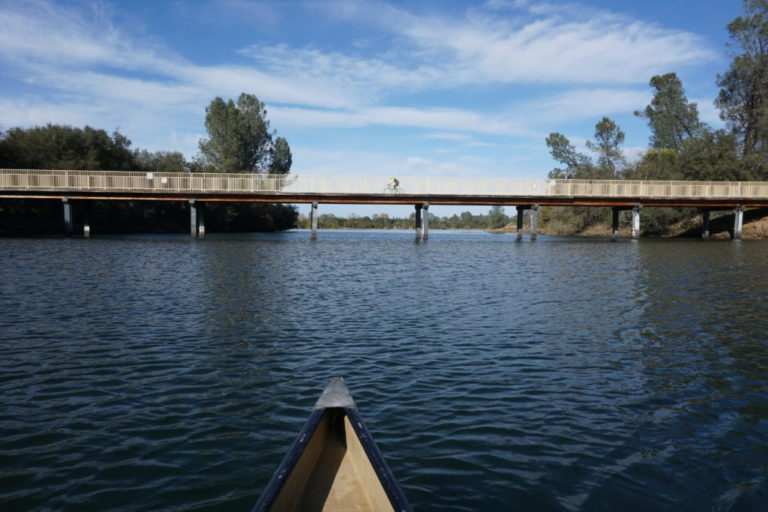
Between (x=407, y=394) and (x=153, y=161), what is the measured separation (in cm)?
7319

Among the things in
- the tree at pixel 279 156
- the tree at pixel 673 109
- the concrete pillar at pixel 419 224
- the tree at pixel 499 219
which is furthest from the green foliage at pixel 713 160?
the tree at pixel 499 219

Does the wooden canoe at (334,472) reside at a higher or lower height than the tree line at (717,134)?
lower

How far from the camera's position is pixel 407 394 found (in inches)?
275

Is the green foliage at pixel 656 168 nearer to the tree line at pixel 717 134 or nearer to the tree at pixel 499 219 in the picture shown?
the tree line at pixel 717 134

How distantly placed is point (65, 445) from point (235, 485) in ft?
7.17

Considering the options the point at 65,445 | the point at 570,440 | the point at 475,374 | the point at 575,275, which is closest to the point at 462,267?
the point at 575,275

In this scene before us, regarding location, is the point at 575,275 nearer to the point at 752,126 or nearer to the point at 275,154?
the point at 752,126

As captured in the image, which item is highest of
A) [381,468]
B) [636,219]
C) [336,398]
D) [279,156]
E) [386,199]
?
[279,156]

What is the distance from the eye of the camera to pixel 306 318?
11922 millimetres

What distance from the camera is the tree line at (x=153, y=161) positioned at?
51344mm

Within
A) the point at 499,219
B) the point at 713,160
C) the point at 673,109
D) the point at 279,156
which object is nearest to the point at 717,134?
the point at 713,160

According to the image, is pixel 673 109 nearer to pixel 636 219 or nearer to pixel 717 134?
pixel 717 134

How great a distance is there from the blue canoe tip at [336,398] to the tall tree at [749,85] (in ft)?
226

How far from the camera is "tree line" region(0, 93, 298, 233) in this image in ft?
168
